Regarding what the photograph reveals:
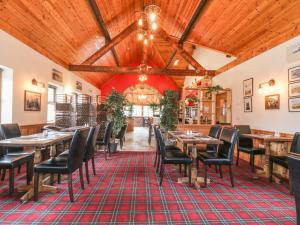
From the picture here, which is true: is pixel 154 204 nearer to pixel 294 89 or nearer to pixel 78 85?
pixel 294 89

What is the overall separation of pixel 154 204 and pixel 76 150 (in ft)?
4.10

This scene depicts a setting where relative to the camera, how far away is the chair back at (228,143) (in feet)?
10.8

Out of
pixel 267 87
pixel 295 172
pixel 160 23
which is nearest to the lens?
pixel 295 172

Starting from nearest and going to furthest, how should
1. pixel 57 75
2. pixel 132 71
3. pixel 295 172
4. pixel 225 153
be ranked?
pixel 295 172, pixel 225 153, pixel 57 75, pixel 132 71

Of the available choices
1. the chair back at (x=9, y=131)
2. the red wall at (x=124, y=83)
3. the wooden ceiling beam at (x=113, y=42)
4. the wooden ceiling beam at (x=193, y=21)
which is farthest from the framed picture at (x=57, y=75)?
the red wall at (x=124, y=83)

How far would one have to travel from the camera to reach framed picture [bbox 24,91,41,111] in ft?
15.3

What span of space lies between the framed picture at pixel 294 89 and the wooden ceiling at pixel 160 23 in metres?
0.95

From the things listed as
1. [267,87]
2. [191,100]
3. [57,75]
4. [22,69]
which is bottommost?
[191,100]

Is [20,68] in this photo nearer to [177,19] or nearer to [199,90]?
[177,19]

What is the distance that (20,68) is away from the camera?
14.5 ft

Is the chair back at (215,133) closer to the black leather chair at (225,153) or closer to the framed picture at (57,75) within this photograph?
the black leather chair at (225,153)

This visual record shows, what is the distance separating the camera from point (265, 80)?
479 centimetres

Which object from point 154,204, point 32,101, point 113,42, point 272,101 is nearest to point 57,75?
point 32,101

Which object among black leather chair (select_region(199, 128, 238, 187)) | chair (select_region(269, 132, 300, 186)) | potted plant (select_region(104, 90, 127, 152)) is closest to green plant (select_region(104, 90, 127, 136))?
potted plant (select_region(104, 90, 127, 152))
